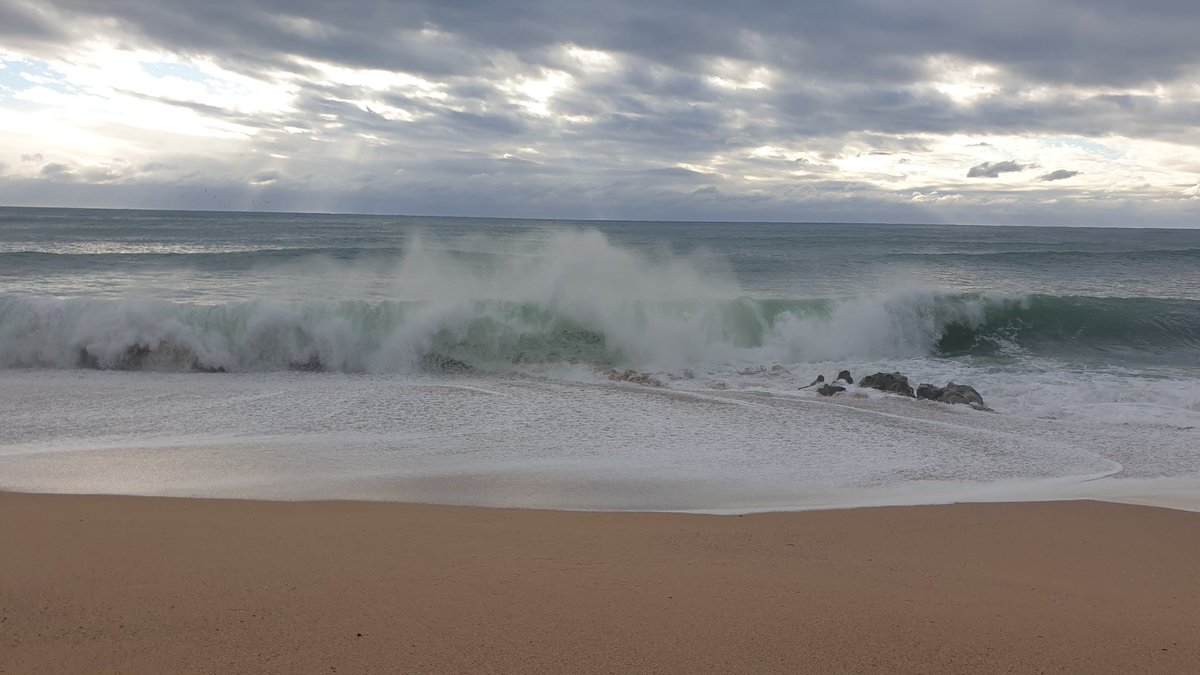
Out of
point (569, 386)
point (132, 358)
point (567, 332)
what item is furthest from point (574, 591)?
point (567, 332)

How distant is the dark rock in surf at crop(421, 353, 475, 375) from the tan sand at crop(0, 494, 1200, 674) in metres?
7.67

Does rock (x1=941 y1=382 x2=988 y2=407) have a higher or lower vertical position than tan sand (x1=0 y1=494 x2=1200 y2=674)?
lower

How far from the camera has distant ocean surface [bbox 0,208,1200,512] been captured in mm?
6090

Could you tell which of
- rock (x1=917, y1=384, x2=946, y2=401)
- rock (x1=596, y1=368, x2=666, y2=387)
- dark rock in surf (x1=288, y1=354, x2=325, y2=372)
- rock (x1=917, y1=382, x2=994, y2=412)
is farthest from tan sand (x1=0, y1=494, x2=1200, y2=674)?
dark rock in surf (x1=288, y1=354, x2=325, y2=372)

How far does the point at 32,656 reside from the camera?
110 inches

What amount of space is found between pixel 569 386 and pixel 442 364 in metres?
3.08

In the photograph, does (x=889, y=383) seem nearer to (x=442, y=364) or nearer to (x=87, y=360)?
(x=442, y=364)

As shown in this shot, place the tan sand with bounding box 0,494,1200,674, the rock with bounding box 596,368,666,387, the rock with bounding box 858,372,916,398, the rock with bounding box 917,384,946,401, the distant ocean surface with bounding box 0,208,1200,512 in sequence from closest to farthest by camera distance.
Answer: the tan sand with bounding box 0,494,1200,674
the distant ocean surface with bounding box 0,208,1200,512
the rock with bounding box 917,384,946,401
the rock with bounding box 858,372,916,398
the rock with bounding box 596,368,666,387

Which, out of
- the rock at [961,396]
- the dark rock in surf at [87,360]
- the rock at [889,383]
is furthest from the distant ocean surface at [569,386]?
the rock at [889,383]

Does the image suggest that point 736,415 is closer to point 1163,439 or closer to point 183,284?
point 1163,439

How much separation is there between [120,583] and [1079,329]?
19.6 m

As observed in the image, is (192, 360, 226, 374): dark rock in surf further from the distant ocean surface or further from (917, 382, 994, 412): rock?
(917, 382, 994, 412): rock

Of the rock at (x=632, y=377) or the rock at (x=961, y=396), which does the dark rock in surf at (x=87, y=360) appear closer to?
the rock at (x=632, y=377)

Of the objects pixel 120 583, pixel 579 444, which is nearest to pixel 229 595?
pixel 120 583
